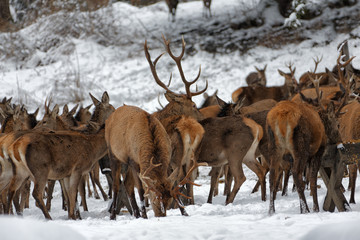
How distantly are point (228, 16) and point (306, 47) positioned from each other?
169 inches

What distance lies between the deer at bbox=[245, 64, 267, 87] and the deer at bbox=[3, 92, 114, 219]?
8217 millimetres

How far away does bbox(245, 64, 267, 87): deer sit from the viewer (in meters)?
16.1

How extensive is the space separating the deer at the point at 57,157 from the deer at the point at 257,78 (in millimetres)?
8217

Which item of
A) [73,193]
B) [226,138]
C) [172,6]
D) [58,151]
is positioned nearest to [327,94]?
[226,138]

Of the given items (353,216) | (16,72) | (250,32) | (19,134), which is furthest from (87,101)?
(353,216)

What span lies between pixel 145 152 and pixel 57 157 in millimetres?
2021

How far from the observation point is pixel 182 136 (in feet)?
26.4

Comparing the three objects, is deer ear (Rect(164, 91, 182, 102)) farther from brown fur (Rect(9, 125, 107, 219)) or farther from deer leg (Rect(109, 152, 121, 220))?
deer leg (Rect(109, 152, 121, 220))

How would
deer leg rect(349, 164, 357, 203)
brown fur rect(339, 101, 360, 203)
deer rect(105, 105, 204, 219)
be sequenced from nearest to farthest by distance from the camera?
deer rect(105, 105, 204, 219)
deer leg rect(349, 164, 357, 203)
brown fur rect(339, 101, 360, 203)

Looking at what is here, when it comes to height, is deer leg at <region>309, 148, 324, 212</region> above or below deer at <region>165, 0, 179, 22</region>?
below

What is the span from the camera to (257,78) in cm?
1681

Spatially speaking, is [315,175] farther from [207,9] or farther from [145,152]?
[207,9]

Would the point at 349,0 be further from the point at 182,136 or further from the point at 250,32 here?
the point at 182,136

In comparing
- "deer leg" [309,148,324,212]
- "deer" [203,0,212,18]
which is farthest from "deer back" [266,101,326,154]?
"deer" [203,0,212,18]
